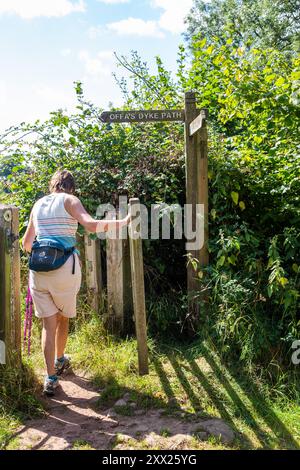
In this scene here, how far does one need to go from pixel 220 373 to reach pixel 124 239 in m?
1.71

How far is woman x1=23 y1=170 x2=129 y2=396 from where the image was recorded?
3.52 m

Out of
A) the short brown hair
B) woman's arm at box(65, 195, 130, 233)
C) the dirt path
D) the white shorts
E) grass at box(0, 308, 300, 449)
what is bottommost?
the dirt path

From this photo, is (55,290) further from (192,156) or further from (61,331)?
(192,156)

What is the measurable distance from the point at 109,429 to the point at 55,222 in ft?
5.30

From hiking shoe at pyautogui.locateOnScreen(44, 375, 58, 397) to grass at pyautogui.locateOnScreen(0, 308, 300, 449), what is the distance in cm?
11

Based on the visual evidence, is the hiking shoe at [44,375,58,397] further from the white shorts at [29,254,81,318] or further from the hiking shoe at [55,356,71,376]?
the white shorts at [29,254,81,318]

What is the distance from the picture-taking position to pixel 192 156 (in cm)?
445

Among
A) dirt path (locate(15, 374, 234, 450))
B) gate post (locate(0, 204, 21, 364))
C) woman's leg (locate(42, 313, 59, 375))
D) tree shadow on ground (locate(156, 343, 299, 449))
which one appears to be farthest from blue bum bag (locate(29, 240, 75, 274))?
tree shadow on ground (locate(156, 343, 299, 449))

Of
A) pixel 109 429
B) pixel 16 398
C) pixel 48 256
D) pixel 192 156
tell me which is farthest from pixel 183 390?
pixel 192 156

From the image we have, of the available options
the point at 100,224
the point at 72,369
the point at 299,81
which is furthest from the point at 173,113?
the point at 72,369

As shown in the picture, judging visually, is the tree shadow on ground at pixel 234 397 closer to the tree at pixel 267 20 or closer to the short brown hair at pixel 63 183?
the short brown hair at pixel 63 183

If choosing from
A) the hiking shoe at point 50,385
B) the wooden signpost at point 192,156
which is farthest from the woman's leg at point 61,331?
the wooden signpost at point 192,156

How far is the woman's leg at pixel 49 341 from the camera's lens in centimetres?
359

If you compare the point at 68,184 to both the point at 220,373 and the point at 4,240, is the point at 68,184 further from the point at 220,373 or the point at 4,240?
the point at 220,373
